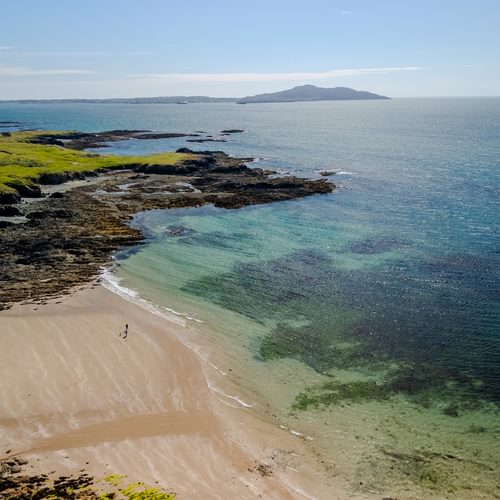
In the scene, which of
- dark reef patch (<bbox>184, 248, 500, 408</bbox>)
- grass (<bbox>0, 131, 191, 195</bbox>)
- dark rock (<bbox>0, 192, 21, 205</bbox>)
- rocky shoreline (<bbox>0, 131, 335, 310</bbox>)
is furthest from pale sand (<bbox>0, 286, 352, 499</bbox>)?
grass (<bbox>0, 131, 191, 195</bbox>)

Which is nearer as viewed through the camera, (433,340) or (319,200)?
(433,340)

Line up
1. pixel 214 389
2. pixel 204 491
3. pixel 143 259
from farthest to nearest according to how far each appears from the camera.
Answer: pixel 143 259, pixel 214 389, pixel 204 491

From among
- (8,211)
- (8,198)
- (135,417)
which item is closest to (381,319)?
(135,417)

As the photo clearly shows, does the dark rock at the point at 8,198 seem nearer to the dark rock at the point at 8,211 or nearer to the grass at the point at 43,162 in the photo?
the grass at the point at 43,162

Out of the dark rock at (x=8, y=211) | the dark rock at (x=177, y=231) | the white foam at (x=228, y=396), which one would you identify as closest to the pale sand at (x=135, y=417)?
the white foam at (x=228, y=396)

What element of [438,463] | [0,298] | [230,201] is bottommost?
[438,463]

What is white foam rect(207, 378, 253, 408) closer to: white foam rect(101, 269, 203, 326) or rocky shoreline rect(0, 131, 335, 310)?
white foam rect(101, 269, 203, 326)

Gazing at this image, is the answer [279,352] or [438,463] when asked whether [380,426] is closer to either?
[438,463]

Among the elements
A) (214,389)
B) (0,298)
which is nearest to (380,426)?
(214,389)
